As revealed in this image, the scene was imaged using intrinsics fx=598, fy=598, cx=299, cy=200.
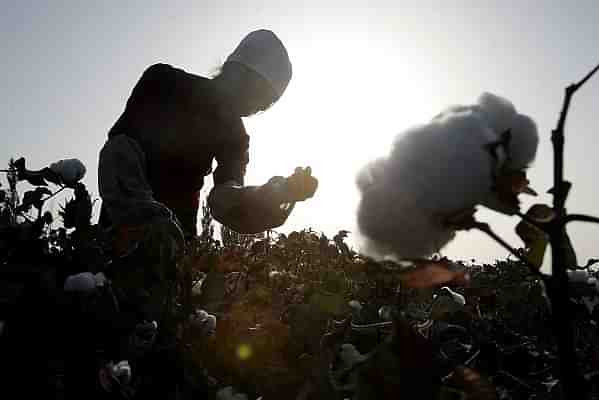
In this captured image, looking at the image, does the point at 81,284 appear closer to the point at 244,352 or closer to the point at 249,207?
the point at 244,352

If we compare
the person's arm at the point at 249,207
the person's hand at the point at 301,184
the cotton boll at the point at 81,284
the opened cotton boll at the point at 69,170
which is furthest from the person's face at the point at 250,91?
the cotton boll at the point at 81,284

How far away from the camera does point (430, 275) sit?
21.9 inches

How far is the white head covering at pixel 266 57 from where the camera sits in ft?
8.99

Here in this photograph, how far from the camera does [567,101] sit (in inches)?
20.8

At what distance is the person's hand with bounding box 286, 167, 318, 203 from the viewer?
1845mm

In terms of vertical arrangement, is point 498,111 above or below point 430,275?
above

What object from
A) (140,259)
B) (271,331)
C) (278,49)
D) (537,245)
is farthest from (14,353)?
(278,49)

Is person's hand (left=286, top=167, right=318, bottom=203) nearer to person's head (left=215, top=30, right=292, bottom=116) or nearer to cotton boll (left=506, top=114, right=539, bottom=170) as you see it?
person's head (left=215, top=30, right=292, bottom=116)

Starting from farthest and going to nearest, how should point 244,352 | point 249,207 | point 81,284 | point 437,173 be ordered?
point 249,207 → point 244,352 → point 81,284 → point 437,173

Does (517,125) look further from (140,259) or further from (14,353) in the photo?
(140,259)

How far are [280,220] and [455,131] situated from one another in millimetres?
1803

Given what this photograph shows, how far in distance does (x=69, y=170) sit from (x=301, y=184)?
2.34 ft

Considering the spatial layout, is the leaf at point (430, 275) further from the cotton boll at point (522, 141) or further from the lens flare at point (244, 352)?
the lens flare at point (244, 352)

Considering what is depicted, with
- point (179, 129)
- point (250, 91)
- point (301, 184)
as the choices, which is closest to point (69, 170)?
point (301, 184)
